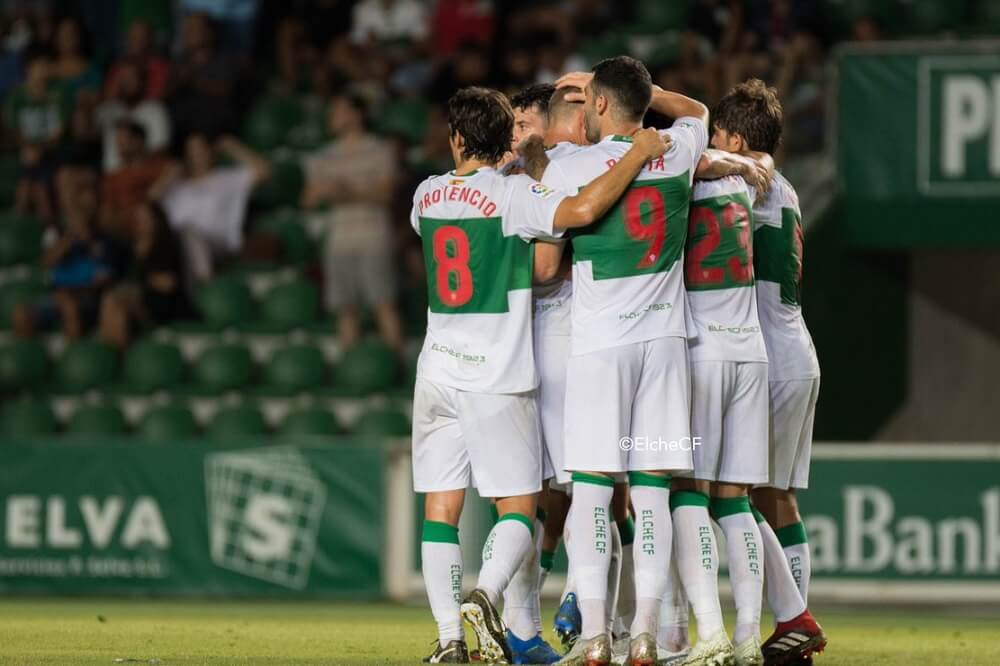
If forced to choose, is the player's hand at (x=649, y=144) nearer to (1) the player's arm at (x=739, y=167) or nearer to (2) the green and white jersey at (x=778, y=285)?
(1) the player's arm at (x=739, y=167)

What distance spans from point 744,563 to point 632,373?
0.89 m

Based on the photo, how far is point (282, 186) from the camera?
586 inches

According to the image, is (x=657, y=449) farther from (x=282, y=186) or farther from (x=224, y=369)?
(x=282, y=186)

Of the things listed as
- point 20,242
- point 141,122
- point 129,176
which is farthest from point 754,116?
point 20,242

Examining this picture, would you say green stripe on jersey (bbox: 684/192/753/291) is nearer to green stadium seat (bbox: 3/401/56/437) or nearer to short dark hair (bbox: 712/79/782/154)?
short dark hair (bbox: 712/79/782/154)

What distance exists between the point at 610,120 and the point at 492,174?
0.54 metres

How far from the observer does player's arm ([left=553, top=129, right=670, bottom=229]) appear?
6.35m

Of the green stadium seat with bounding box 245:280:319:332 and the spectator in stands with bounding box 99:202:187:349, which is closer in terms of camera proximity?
the spectator in stands with bounding box 99:202:187:349

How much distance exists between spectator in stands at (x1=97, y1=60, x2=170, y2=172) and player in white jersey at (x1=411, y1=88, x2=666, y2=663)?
8.14 meters

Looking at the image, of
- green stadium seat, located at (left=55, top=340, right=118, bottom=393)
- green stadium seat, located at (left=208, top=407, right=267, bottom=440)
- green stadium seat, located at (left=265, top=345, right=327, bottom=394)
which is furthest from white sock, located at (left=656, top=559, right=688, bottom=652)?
green stadium seat, located at (left=55, top=340, right=118, bottom=393)

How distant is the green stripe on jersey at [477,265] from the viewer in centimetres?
673

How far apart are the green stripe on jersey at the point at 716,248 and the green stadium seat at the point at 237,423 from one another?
22.5 feet

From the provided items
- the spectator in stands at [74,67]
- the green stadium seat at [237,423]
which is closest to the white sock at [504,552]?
the green stadium seat at [237,423]

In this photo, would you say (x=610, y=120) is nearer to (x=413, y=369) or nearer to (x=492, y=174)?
(x=492, y=174)
